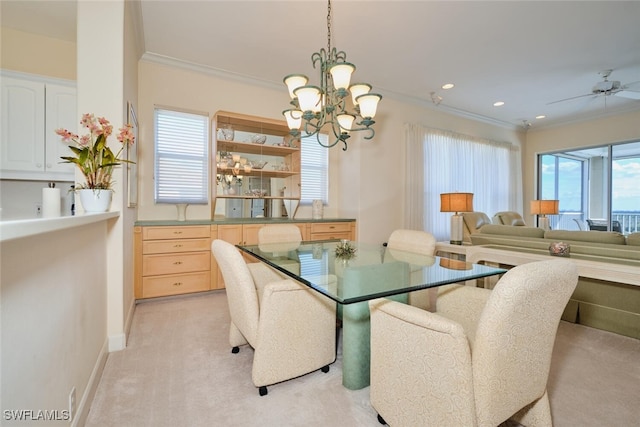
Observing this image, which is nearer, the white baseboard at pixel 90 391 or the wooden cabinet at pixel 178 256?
the white baseboard at pixel 90 391

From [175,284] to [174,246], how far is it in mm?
435

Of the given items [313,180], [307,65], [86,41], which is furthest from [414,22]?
[86,41]

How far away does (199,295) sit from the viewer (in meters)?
3.49

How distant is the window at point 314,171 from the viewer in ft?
15.3

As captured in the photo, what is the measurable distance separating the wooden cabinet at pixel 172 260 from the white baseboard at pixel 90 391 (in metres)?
1.23

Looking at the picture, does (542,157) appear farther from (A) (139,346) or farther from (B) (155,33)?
(A) (139,346)

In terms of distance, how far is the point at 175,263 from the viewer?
3.29 metres

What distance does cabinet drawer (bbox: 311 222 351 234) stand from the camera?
13.7 ft

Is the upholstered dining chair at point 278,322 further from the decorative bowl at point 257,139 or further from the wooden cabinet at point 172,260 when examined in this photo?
the decorative bowl at point 257,139

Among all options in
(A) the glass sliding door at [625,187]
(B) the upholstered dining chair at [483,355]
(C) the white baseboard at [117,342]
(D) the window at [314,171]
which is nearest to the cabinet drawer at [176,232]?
(C) the white baseboard at [117,342]

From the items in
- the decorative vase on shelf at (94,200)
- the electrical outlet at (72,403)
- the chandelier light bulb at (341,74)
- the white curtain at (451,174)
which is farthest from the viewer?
the white curtain at (451,174)

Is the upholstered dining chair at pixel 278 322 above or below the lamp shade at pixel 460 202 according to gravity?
below

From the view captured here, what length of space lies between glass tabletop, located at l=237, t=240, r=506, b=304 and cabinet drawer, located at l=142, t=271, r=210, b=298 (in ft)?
4.54

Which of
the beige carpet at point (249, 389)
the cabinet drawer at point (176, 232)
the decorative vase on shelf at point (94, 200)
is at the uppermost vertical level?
the decorative vase on shelf at point (94, 200)
